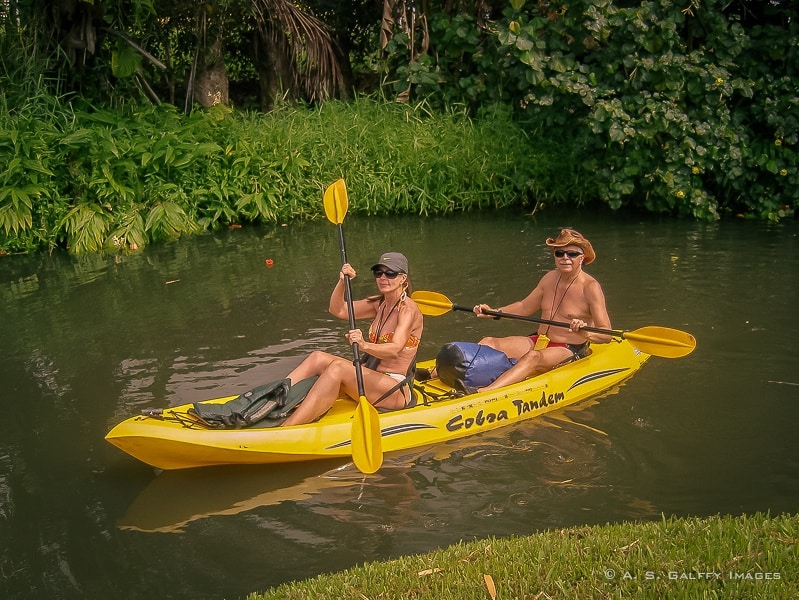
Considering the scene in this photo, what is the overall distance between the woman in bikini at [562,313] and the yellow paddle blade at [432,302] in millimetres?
482

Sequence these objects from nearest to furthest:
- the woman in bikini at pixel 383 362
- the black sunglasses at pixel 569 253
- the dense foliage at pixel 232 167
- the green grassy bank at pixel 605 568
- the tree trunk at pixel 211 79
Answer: the green grassy bank at pixel 605 568 → the woman in bikini at pixel 383 362 → the black sunglasses at pixel 569 253 → the dense foliage at pixel 232 167 → the tree trunk at pixel 211 79

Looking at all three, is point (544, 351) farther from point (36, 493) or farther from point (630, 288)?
point (36, 493)

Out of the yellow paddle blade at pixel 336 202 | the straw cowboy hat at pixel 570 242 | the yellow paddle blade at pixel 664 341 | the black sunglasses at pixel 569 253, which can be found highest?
the yellow paddle blade at pixel 336 202

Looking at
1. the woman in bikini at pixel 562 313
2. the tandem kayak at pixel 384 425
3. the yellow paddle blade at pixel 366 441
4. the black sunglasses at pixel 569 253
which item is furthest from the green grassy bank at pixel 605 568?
the black sunglasses at pixel 569 253

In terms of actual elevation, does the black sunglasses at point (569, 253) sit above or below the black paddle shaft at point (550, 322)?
above

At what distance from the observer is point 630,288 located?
8.58m

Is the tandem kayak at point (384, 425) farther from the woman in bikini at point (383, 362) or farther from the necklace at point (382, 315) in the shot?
the necklace at point (382, 315)

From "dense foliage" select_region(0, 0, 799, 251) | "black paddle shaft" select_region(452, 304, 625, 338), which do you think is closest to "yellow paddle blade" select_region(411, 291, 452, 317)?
"black paddle shaft" select_region(452, 304, 625, 338)

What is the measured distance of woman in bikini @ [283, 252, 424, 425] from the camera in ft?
18.2

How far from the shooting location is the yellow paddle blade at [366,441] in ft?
16.5

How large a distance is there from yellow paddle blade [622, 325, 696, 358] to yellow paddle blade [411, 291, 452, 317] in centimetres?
145

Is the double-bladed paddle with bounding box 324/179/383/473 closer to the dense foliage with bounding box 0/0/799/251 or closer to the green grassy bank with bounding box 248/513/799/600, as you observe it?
the green grassy bank with bounding box 248/513/799/600

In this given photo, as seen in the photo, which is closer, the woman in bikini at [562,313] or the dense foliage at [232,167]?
the woman in bikini at [562,313]

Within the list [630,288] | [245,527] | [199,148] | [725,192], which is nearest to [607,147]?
[725,192]
